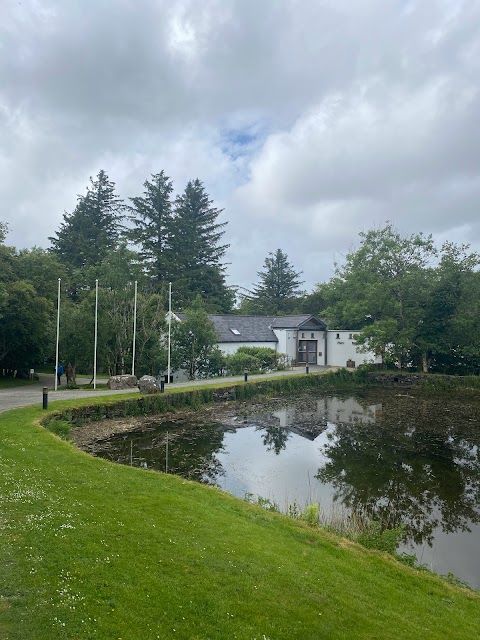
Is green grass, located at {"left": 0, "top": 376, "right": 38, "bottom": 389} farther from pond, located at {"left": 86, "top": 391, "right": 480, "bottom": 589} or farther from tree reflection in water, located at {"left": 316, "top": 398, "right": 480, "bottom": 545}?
tree reflection in water, located at {"left": 316, "top": 398, "right": 480, "bottom": 545}

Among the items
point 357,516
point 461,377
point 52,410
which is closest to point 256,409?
point 52,410

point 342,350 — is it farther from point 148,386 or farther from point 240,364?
point 148,386

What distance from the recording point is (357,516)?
8.73 meters

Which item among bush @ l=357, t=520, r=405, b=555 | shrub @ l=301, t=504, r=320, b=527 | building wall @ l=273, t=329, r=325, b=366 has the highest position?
building wall @ l=273, t=329, r=325, b=366

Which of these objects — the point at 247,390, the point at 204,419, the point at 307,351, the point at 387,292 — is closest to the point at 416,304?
the point at 387,292

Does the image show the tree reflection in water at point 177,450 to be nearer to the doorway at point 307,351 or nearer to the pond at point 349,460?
the pond at point 349,460

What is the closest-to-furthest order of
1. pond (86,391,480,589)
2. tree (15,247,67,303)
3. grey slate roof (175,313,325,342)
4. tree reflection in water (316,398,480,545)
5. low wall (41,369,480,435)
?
pond (86,391,480,589) < tree reflection in water (316,398,480,545) < low wall (41,369,480,435) < tree (15,247,67,303) < grey slate roof (175,313,325,342)

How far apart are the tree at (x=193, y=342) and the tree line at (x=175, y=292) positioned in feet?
0.23

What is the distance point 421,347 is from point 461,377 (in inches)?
138

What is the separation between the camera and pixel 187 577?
4.91 meters

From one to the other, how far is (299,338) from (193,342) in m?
13.8

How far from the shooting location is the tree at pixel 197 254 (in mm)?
47156

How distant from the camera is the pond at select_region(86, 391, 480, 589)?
8969 millimetres

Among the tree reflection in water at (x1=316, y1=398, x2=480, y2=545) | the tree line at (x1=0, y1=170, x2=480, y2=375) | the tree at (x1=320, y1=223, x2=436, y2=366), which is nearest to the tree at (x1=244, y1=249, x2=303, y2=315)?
the tree line at (x1=0, y1=170, x2=480, y2=375)
